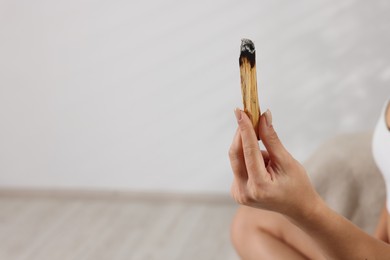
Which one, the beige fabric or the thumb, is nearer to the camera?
the thumb

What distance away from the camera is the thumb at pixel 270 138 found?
0.76m

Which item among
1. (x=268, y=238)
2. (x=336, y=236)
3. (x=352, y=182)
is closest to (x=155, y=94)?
(x=352, y=182)

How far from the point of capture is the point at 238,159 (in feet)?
2.58

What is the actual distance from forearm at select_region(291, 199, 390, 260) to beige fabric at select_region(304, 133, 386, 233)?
56 centimetres

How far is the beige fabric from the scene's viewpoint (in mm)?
1483

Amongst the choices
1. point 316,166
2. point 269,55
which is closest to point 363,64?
point 269,55

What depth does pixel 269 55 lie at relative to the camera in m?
2.40

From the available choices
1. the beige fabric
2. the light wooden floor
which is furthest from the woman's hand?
the light wooden floor

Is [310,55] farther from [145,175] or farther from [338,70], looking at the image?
[145,175]

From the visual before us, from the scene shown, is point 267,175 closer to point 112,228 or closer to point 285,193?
point 285,193

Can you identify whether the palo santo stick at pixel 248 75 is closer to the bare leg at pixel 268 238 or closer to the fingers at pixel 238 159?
the fingers at pixel 238 159

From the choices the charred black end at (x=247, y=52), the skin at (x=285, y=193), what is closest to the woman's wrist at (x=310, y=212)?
the skin at (x=285, y=193)

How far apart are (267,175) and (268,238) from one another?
510 mm

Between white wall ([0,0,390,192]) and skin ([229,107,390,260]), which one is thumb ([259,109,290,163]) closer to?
skin ([229,107,390,260])
